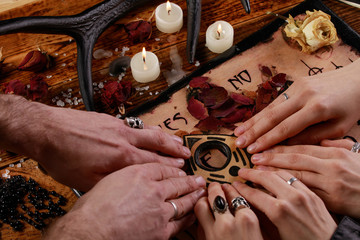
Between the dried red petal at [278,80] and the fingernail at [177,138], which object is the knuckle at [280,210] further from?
the dried red petal at [278,80]

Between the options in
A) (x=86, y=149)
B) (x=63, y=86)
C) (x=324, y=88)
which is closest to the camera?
(x=86, y=149)

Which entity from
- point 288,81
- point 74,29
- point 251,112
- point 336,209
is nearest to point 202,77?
point 251,112

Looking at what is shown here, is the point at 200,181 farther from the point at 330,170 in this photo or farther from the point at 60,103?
the point at 60,103

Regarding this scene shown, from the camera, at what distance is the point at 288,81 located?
1.32 meters

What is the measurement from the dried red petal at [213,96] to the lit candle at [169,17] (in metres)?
0.39

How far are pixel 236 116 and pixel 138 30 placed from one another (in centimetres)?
62

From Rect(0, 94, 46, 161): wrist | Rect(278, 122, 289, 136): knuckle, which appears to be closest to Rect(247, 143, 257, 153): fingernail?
Rect(278, 122, 289, 136): knuckle

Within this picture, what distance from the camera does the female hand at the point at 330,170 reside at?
0.96 m

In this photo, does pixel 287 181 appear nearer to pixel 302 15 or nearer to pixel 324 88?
pixel 324 88

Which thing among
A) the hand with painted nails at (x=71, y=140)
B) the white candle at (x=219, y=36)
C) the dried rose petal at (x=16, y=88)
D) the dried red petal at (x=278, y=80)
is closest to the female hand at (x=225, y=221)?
the hand with painted nails at (x=71, y=140)

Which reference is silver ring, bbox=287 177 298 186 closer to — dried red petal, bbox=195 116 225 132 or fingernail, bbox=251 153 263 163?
fingernail, bbox=251 153 263 163

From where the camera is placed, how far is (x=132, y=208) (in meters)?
0.86

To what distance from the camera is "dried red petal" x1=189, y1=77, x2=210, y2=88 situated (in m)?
1.30

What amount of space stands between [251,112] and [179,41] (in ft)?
1.66
